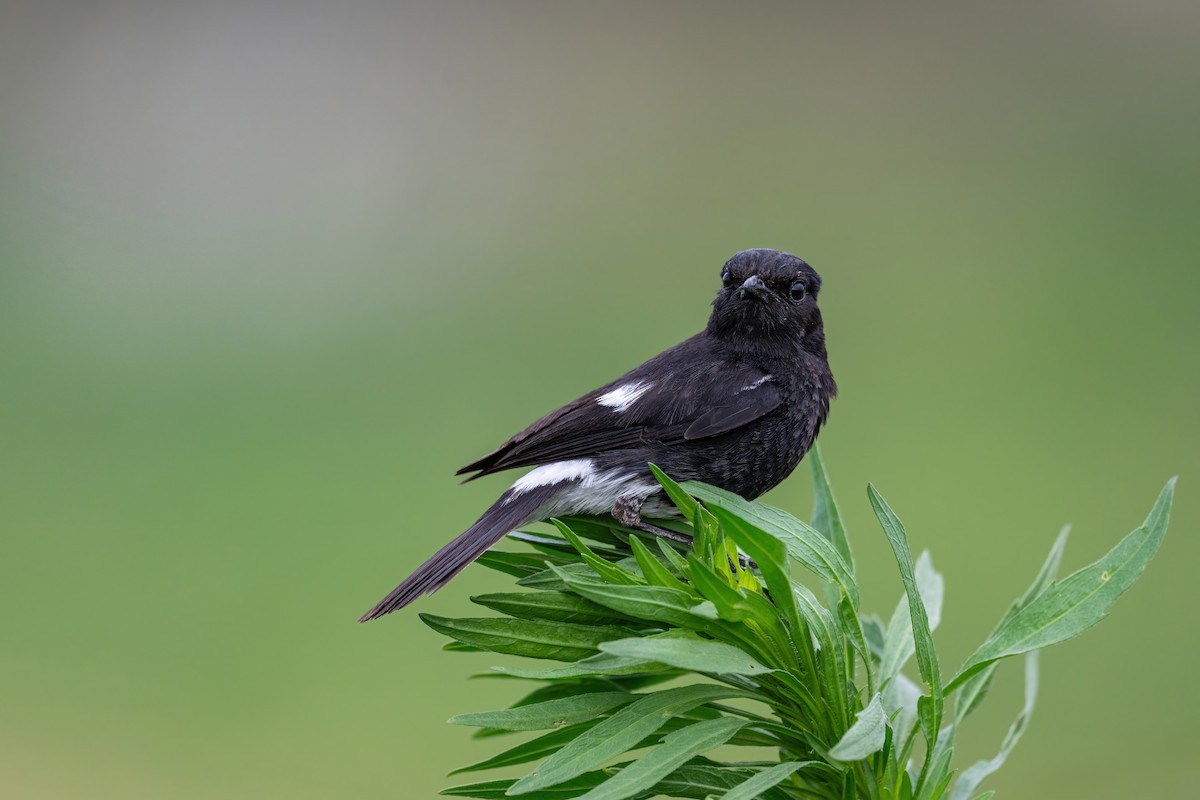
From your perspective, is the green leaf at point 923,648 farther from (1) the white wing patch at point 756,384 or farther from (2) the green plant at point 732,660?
(1) the white wing patch at point 756,384

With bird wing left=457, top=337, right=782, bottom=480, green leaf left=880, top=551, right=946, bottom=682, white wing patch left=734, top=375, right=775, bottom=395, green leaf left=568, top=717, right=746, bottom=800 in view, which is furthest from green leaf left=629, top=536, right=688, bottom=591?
white wing patch left=734, top=375, right=775, bottom=395

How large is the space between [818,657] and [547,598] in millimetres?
227

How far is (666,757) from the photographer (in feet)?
2.61

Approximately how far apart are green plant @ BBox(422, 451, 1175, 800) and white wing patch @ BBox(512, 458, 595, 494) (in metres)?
0.61

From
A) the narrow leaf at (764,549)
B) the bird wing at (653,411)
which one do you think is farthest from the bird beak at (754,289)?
the narrow leaf at (764,549)

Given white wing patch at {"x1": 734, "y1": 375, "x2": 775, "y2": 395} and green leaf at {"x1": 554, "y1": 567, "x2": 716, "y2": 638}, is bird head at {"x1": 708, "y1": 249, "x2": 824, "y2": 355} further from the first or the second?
green leaf at {"x1": 554, "y1": 567, "x2": 716, "y2": 638}

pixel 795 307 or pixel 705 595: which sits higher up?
pixel 795 307

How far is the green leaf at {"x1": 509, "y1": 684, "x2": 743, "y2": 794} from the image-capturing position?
79 cm

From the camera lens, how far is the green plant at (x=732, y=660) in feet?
2.61

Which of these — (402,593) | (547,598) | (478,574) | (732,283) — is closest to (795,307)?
(732,283)

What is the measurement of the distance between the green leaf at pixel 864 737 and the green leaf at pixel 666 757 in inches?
4.2

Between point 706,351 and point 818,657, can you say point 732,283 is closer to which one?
point 706,351

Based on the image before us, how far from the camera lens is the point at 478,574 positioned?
377 centimetres

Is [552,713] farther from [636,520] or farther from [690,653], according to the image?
[636,520]
